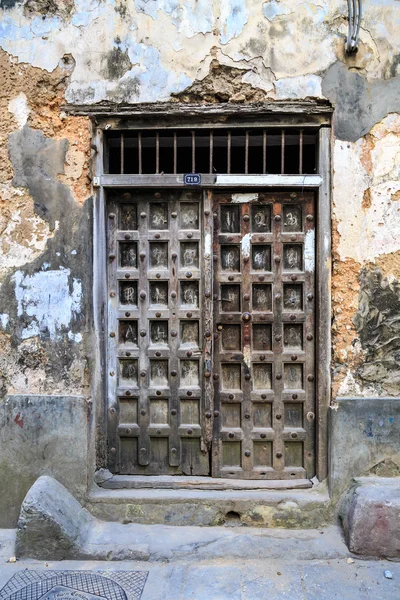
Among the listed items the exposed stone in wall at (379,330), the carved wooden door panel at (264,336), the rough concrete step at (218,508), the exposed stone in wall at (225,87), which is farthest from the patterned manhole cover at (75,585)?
the exposed stone in wall at (225,87)

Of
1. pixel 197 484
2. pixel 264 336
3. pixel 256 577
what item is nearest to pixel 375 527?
pixel 256 577

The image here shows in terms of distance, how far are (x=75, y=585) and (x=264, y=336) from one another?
2.16m

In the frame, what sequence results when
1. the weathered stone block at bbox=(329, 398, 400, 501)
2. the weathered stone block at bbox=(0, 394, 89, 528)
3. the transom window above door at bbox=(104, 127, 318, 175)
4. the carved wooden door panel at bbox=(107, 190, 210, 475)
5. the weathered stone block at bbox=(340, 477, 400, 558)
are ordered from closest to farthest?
the weathered stone block at bbox=(340, 477, 400, 558) → the weathered stone block at bbox=(329, 398, 400, 501) → the weathered stone block at bbox=(0, 394, 89, 528) → the transom window above door at bbox=(104, 127, 318, 175) → the carved wooden door panel at bbox=(107, 190, 210, 475)

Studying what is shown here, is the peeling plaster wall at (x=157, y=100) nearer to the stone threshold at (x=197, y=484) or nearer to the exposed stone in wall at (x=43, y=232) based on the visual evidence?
the exposed stone in wall at (x=43, y=232)

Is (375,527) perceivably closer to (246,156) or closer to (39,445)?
(39,445)

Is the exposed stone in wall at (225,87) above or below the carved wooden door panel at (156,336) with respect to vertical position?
above

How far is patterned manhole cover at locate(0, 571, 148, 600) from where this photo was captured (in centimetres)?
302

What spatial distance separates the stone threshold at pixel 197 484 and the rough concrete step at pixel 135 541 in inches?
13.2

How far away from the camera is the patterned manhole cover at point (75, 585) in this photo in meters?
3.02

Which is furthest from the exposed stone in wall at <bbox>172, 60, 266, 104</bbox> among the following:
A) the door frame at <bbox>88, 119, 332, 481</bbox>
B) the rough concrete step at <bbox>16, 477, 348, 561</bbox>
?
the rough concrete step at <bbox>16, 477, 348, 561</bbox>

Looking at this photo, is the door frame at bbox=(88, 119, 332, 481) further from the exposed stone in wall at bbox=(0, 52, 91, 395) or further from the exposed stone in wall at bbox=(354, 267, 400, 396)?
the exposed stone in wall at bbox=(354, 267, 400, 396)

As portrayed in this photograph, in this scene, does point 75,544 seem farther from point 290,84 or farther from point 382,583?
point 290,84

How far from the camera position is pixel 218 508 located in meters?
3.75

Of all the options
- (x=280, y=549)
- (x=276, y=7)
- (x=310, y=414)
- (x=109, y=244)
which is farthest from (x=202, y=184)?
(x=280, y=549)
